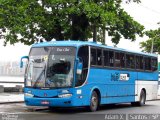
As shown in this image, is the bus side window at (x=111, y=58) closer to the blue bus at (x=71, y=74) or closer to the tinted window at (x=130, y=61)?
the blue bus at (x=71, y=74)

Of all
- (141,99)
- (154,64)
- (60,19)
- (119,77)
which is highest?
(60,19)

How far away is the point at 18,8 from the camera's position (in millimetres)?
29281

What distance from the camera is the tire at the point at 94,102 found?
65.8 ft

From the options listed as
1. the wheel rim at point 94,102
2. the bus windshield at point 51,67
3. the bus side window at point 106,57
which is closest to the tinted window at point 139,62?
the bus side window at point 106,57

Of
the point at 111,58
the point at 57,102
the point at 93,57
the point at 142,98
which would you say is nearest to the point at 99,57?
the point at 93,57

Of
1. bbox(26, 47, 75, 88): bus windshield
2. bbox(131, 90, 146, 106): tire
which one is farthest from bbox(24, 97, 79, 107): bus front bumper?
bbox(131, 90, 146, 106): tire

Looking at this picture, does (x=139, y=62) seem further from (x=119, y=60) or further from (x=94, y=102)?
(x=94, y=102)

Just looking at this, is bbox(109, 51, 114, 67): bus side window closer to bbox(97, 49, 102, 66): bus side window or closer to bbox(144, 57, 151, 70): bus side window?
bbox(97, 49, 102, 66): bus side window

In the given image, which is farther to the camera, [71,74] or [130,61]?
[130,61]

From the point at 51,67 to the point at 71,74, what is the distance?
841mm

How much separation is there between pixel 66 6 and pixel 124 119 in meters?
15.3

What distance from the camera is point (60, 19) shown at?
3066 cm

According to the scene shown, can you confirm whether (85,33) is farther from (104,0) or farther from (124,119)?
(124,119)

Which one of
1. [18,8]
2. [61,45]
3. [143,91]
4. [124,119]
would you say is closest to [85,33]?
[18,8]
